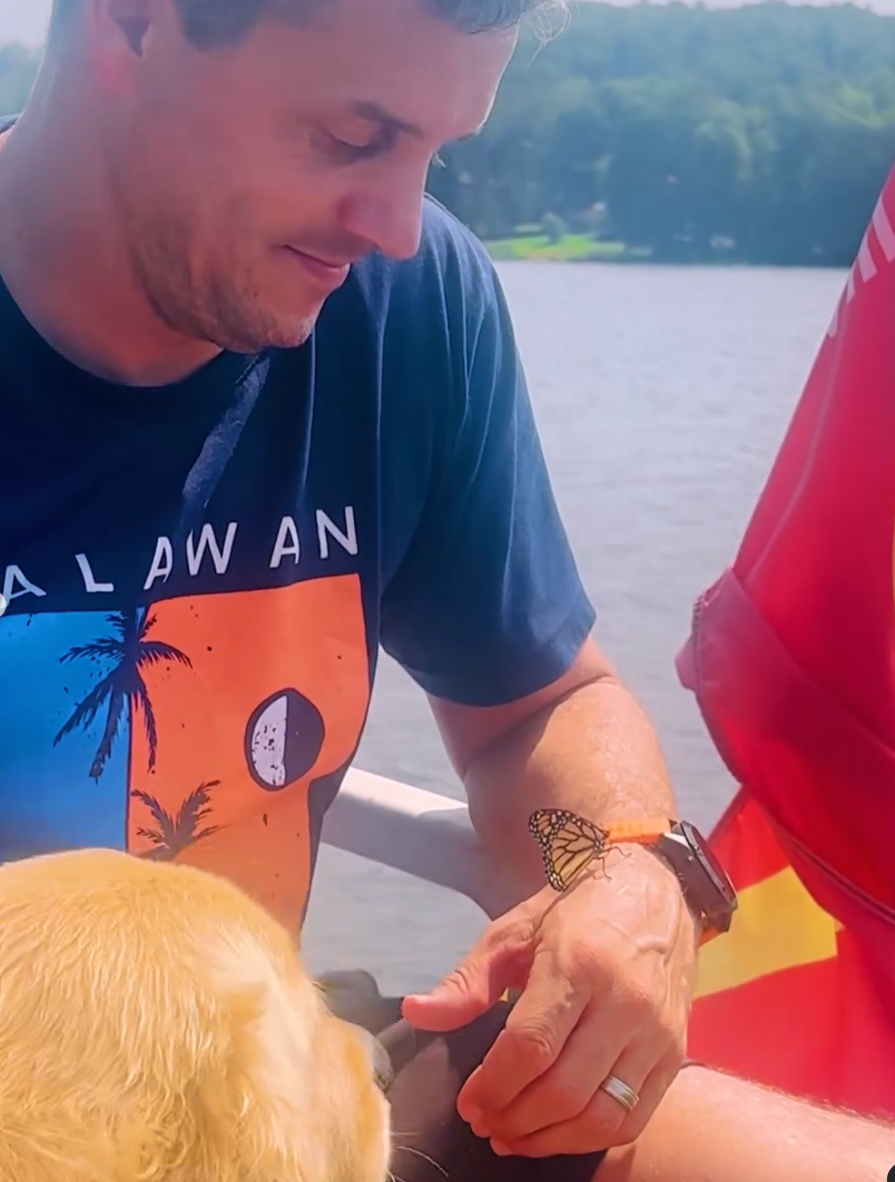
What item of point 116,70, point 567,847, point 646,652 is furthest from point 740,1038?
point 116,70

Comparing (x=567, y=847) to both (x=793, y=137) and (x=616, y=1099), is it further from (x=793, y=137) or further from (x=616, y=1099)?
(x=793, y=137)

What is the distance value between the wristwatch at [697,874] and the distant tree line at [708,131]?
551 mm

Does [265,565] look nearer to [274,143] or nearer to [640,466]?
[274,143]

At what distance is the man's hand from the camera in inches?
31.5

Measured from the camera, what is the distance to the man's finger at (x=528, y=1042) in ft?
2.61

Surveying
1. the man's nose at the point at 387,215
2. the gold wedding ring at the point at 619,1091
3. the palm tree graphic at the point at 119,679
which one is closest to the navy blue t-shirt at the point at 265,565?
the palm tree graphic at the point at 119,679

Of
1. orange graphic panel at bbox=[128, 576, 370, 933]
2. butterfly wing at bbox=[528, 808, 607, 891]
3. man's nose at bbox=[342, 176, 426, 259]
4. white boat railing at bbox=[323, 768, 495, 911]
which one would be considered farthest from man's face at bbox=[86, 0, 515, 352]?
white boat railing at bbox=[323, 768, 495, 911]

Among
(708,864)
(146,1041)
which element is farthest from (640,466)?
(146,1041)

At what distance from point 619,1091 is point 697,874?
174mm

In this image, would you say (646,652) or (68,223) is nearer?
(68,223)

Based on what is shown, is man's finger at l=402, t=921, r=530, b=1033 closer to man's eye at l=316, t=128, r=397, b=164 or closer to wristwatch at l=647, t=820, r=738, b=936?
wristwatch at l=647, t=820, r=738, b=936

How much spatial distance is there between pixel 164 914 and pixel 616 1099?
1.10ft

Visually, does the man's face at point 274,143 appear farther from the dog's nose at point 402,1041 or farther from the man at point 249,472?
the dog's nose at point 402,1041

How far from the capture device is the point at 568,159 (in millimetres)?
1344
